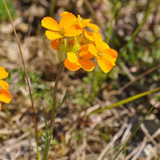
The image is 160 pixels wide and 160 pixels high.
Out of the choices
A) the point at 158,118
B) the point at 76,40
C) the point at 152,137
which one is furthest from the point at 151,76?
the point at 76,40

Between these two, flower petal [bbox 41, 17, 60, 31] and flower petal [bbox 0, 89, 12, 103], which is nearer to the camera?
flower petal [bbox 0, 89, 12, 103]

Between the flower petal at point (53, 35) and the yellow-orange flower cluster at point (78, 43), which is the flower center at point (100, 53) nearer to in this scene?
the yellow-orange flower cluster at point (78, 43)

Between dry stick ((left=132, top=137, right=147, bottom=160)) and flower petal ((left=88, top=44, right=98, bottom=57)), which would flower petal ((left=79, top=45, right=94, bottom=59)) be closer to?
flower petal ((left=88, top=44, right=98, bottom=57))

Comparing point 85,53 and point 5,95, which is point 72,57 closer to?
point 85,53

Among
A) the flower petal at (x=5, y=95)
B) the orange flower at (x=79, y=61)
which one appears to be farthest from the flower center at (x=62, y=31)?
the flower petal at (x=5, y=95)

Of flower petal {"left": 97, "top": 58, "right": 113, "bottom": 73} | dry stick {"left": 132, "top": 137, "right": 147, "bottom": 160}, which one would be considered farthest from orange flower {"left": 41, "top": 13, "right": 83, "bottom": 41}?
dry stick {"left": 132, "top": 137, "right": 147, "bottom": 160}

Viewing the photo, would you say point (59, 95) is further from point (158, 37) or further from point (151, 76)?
point (158, 37)

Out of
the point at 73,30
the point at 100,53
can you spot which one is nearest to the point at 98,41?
the point at 100,53
